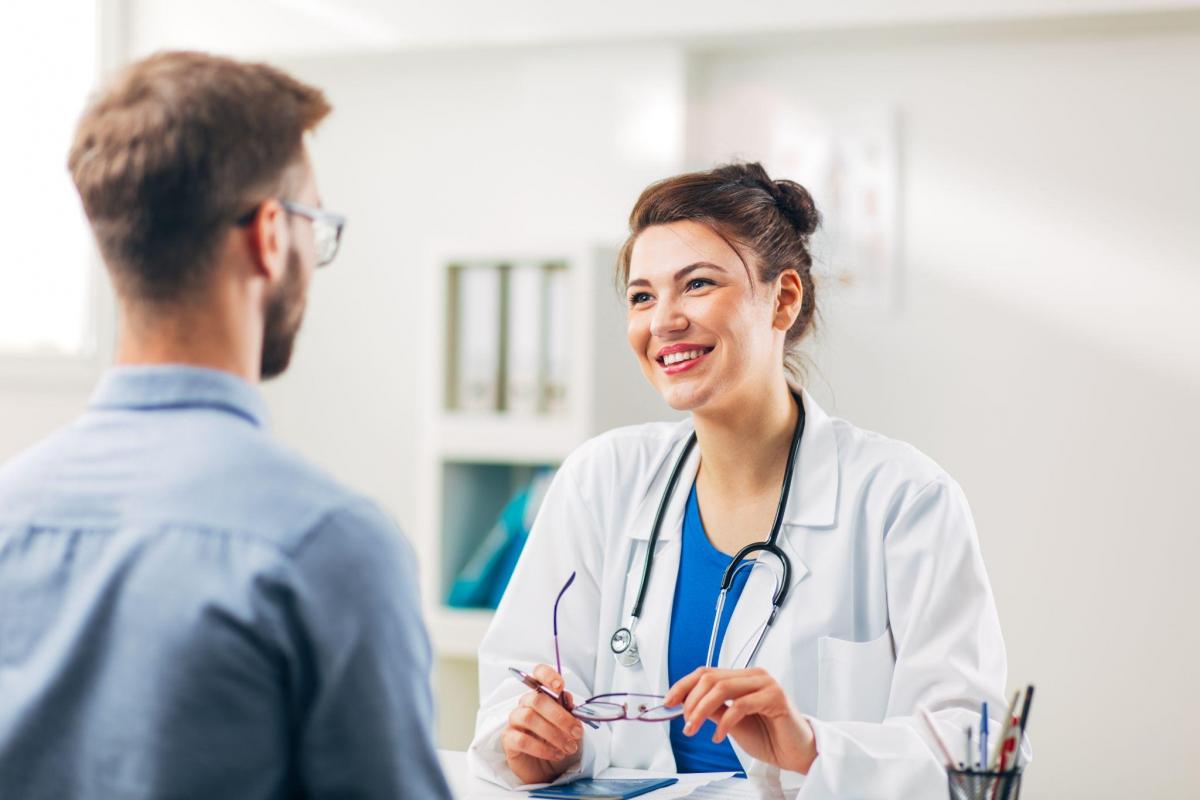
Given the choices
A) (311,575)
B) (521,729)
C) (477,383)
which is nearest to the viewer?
(311,575)

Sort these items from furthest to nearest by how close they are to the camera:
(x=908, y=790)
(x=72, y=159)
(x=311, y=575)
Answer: (x=908, y=790)
(x=72, y=159)
(x=311, y=575)

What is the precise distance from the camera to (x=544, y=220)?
3434 mm

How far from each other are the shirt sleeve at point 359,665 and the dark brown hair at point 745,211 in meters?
1.12

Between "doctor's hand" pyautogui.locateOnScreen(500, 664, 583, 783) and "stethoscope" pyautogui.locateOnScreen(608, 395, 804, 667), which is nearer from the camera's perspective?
"doctor's hand" pyautogui.locateOnScreen(500, 664, 583, 783)

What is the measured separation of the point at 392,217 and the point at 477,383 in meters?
0.74

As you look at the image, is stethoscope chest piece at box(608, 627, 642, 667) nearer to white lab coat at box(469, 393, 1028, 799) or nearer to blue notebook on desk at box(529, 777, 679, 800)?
white lab coat at box(469, 393, 1028, 799)

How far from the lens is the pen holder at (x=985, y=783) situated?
48.6 inches

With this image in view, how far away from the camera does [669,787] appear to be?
5.24 ft

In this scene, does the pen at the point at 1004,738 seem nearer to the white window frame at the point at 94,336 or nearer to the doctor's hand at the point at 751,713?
the doctor's hand at the point at 751,713

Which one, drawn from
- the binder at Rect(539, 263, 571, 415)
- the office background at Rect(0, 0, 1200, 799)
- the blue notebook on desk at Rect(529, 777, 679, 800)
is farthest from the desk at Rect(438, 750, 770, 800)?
the binder at Rect(539, 263, 571, 415)

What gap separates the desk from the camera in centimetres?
156

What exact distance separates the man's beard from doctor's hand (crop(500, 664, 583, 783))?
71cm

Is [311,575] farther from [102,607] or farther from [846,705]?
[846,705]

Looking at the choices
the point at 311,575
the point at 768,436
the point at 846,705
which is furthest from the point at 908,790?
the point at 311,575
